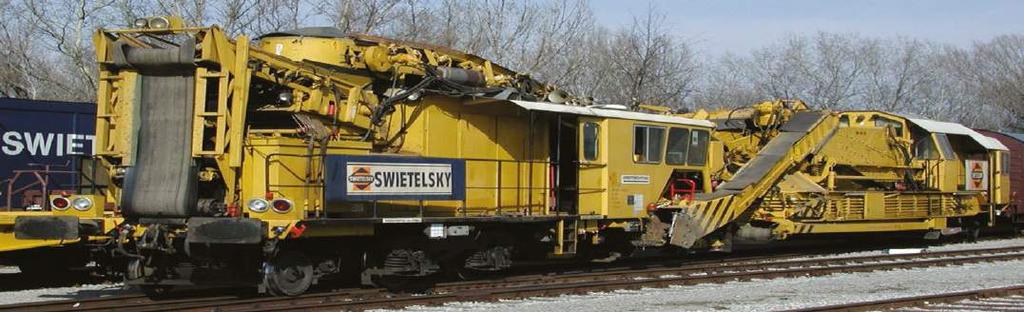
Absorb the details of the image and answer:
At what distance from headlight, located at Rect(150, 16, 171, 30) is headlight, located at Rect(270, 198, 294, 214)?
7.94 feet

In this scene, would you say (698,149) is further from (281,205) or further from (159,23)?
(159,23)

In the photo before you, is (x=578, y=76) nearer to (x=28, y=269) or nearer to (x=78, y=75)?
(x=78, y=75)

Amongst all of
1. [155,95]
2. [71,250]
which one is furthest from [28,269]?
[155,95]

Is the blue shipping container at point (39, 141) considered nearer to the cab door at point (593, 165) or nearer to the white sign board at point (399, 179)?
the white sign board at point (399, 179)

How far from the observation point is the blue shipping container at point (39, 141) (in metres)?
14.1

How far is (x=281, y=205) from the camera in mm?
10625

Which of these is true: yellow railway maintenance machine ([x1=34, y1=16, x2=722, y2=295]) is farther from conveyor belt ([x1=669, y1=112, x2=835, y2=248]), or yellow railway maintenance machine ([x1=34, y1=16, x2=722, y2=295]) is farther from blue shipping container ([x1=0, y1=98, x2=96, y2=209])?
blue shipping container ([x1=0, y1=98, x2=96, y2=209])

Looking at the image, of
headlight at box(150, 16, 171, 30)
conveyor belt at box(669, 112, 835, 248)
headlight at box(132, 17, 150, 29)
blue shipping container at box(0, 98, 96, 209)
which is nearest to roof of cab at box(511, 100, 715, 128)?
conveyor belt at box(669, 112, 835, 248)

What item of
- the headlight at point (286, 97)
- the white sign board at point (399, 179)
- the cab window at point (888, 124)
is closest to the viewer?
the white sign board at point (399, 179)

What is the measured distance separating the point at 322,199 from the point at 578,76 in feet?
83.2

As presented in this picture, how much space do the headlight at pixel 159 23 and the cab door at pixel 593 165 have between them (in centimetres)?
562

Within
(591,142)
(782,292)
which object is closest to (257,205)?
(591,142)

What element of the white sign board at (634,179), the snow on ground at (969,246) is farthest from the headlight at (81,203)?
the snow on ground at (969,246)

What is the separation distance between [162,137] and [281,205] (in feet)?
5.66
